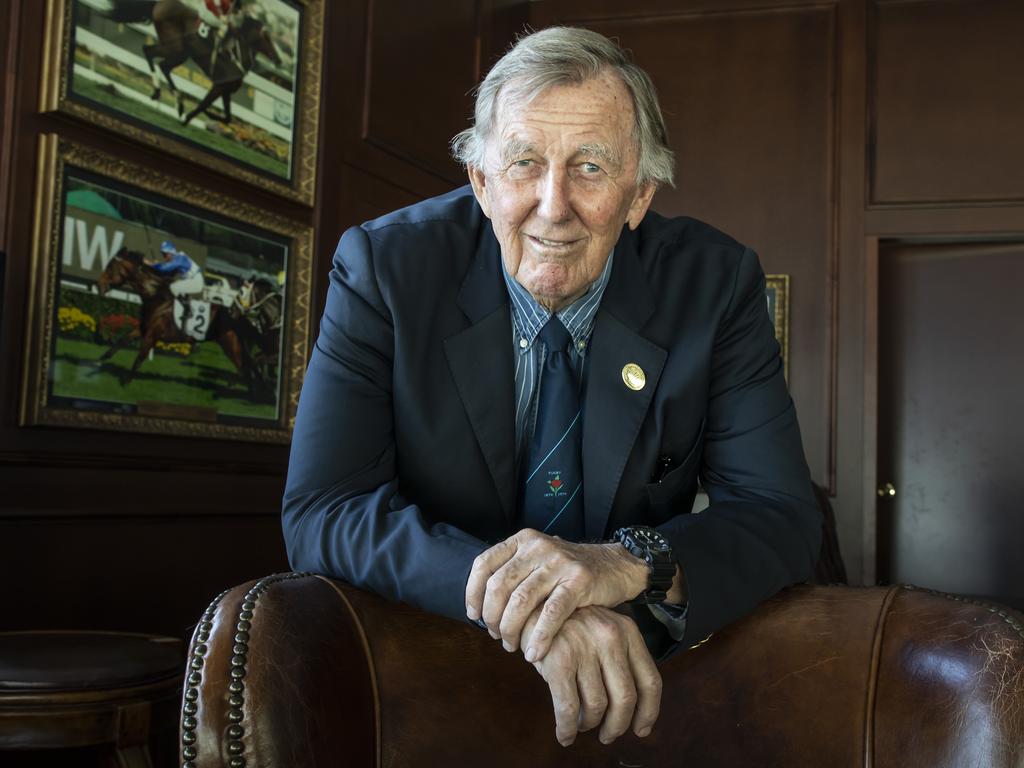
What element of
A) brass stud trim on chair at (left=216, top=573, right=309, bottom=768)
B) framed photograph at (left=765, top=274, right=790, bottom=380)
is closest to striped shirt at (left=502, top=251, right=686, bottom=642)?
brass stud trim on chair at (left=216, top=573, right=309, bottom=768)

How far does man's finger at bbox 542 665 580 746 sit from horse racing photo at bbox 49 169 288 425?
2.35m

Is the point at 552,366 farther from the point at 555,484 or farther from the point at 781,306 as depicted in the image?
the point at 781,306

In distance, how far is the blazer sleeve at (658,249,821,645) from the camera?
4.72ft

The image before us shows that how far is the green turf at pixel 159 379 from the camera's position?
326 centimetres

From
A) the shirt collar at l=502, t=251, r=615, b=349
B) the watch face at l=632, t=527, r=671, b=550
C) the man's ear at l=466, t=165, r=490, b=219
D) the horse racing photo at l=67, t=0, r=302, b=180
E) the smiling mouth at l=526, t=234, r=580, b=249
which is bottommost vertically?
the watch face at l=632, t=527, r=671, b=550

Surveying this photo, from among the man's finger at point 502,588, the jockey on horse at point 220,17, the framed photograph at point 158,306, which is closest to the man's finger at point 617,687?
the man's finger at point 502,588

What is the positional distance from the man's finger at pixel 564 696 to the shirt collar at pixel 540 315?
608 millimetres

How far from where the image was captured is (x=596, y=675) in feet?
4.25

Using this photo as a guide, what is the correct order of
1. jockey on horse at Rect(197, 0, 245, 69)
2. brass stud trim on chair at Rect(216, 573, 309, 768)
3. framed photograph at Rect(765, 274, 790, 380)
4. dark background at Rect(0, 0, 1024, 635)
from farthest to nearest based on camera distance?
framed photograph at Rect(765, 274, 790, 380) → dark background at Rect(0, 0, 1024, 635) → jockey on horse at Rect(197, 0, 245, 69) → brass stud trim on chair at Rect(216, 573, 309, 768)

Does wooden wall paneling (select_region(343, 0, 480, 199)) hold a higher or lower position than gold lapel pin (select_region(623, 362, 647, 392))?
higher

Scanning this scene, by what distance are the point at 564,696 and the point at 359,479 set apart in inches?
18.5

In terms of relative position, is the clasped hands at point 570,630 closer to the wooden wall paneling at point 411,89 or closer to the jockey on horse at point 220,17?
the jockey on horse at point 220,17

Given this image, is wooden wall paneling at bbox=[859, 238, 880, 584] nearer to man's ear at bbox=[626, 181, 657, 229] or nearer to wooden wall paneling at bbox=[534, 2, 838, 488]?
wooden wall paneling at bbox=[534, 2, 838, 488]

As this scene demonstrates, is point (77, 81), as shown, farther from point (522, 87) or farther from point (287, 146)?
point (522, 87)
